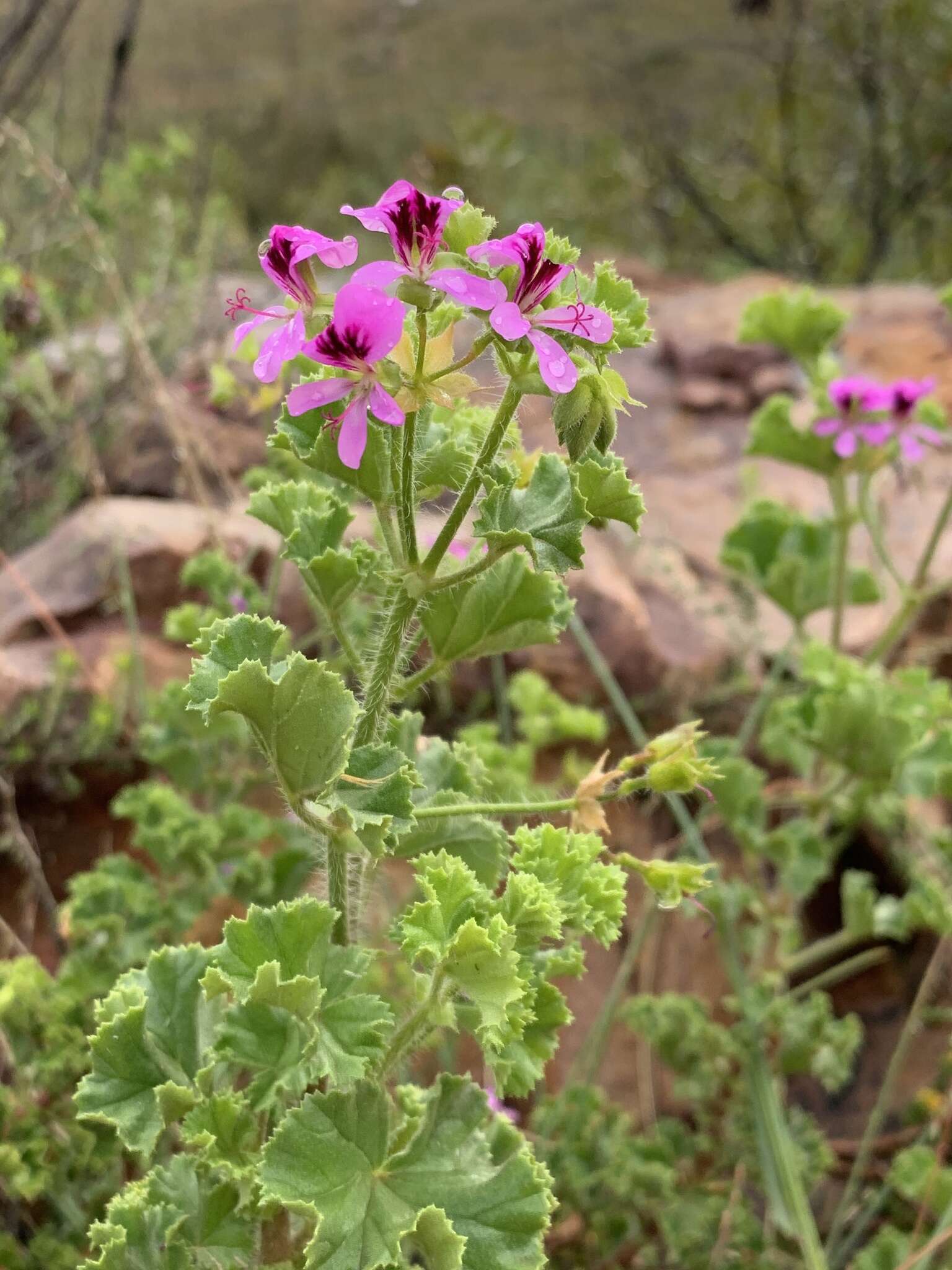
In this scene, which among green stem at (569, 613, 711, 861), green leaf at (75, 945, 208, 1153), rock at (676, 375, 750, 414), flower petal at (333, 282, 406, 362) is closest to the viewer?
flower petal at (333, 282, 406, 362)

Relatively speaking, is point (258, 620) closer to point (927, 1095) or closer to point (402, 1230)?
point (402, 1230)

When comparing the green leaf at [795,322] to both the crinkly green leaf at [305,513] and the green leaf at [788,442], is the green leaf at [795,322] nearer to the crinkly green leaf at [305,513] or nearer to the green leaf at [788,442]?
the green leaf at [788,442]

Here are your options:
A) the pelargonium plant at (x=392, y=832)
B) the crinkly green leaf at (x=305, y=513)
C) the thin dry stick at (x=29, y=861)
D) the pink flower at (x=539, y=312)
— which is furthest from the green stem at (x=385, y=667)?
the thin dry stick at (x=29, y=861)

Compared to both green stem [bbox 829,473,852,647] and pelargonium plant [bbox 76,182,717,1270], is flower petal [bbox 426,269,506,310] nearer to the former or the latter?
pelargonium plant [bbox 76,182,717,1270]

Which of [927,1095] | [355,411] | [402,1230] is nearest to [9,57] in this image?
[355,411]

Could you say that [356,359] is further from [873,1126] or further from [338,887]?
[873,1126]

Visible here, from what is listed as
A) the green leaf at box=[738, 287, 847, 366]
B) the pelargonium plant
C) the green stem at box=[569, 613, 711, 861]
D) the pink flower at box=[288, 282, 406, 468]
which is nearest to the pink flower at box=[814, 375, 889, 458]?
the green leaf at box=[738, 287, 847, 366]
